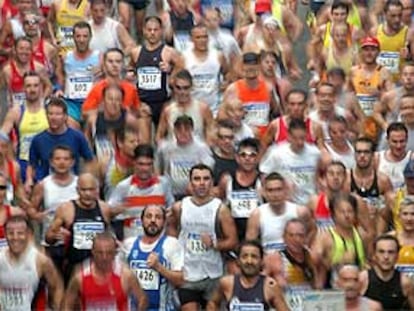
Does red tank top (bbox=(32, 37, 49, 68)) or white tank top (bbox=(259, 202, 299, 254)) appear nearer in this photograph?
white tank top (bbox=(259, 202, 299, 254))

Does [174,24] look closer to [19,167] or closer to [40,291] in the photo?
[19,167]

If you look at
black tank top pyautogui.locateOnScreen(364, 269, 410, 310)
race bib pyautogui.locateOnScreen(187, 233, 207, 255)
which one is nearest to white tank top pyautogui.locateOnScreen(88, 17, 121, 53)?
race bib pyautogui.locateOnScreen(187, 233, 207, 255)

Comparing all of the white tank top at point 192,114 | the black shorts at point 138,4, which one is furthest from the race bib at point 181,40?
the white tank top at point 192,114

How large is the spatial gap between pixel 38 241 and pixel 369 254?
2.95 metres

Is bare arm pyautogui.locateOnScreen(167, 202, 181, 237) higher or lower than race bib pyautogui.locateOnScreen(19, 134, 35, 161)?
lower

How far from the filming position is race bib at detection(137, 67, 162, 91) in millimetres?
19609

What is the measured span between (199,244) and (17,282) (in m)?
1.69

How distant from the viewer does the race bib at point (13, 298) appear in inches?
633

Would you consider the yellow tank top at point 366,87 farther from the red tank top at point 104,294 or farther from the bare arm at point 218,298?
the red tank top at point 104,294

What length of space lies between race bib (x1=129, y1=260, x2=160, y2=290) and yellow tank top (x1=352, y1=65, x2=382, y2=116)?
3.97 m

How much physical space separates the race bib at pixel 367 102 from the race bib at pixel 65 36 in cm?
322

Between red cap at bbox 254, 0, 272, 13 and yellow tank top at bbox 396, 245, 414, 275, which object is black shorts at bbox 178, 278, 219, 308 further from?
red cap at bbox 254, 0, 272, 13

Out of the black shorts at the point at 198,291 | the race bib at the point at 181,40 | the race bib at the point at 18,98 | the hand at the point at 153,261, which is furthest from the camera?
the race bib at the point at 181,40

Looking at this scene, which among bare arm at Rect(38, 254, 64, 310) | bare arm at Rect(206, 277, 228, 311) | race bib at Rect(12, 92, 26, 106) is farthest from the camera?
race bib at Rect(12, 92, 26, 106)
